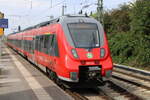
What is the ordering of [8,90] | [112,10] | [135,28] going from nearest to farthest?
[8,90] → [135,28] → [112,10]

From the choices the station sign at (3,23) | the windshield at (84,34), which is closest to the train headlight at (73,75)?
the windshield at (84,34)

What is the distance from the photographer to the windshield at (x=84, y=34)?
12.2m

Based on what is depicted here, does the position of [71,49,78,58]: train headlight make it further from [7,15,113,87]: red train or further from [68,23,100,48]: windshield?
[68,23,100,48]: windshield

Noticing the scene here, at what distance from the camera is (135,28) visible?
24172 mm

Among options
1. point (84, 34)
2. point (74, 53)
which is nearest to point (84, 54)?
point (74, 53)

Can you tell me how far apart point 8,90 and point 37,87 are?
4.11 feet

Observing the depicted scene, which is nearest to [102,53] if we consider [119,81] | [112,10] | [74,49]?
[74,49]

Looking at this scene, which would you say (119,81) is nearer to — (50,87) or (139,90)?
(139,90)

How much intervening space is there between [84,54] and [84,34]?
3.30ft

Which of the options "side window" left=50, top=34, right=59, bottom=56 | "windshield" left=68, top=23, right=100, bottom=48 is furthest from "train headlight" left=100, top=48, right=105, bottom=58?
"side window" left=50, top=34, right=59, bottom=56

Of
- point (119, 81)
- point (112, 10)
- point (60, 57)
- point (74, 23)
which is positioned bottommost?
point (119, 81)

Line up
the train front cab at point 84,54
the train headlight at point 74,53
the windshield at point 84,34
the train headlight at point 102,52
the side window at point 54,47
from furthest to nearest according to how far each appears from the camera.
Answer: the side window at point 54,47
the windshield at point 84,34
the train headlight at point 102,52
the train headlight at point 74,53
the train front cab at point 84,54

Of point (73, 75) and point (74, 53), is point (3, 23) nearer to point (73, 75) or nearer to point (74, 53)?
point (74, 53)

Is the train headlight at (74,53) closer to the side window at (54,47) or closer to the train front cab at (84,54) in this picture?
the train front cab at (84,54)
